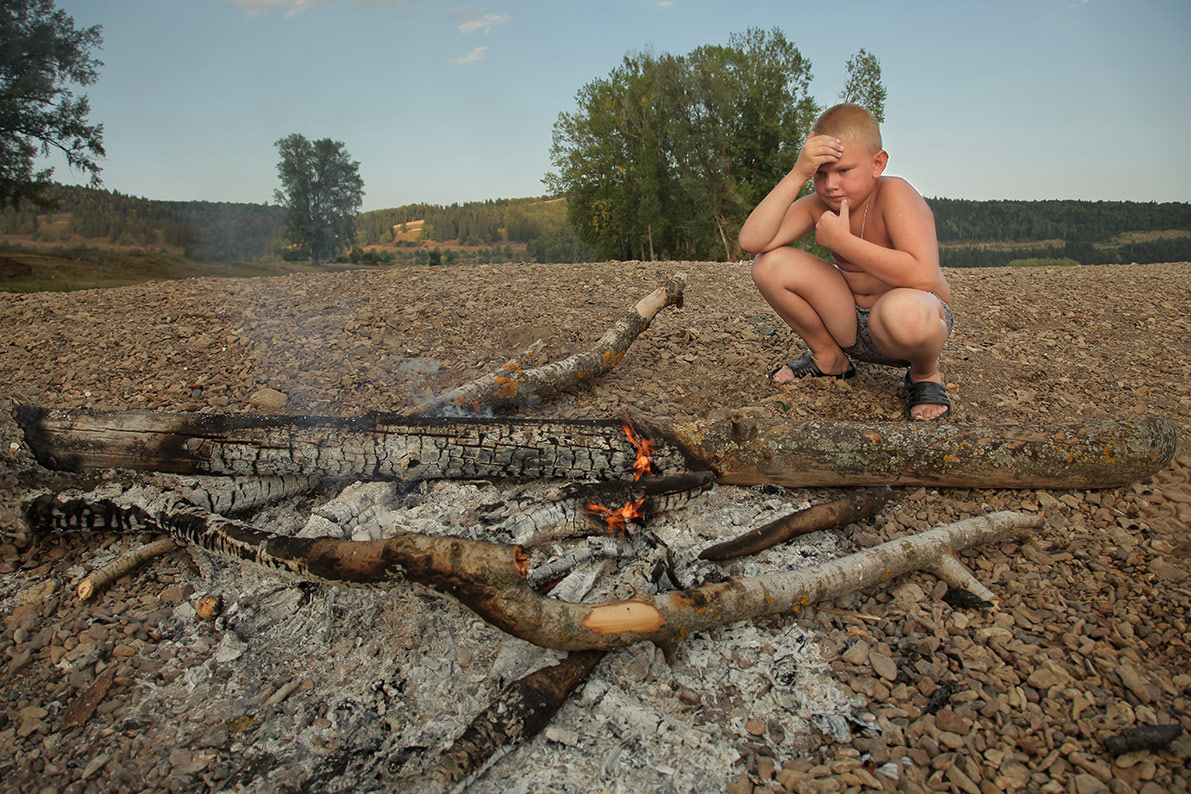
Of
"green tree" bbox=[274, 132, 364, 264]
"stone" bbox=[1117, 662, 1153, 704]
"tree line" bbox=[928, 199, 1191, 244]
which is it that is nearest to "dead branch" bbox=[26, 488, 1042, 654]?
"stone" bbox=[1117, 662, 1153, 704]

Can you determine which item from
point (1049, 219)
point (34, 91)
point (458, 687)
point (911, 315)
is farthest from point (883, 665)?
point (1049, 219)

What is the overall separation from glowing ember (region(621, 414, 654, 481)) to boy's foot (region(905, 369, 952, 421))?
5.27ft

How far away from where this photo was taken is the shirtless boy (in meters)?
2.80

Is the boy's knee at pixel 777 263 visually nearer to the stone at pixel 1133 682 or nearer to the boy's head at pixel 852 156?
the boy's head at pixel 852 156

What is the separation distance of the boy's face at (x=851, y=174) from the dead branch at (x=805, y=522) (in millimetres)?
1490

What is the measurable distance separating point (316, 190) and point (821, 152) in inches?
520

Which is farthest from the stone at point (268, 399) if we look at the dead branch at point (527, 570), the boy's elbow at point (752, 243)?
the boy's elbow at point (752, 243)

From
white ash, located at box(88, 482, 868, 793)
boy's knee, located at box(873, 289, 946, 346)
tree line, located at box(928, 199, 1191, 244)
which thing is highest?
tree line, located at box(928, 199, 1191, 244)

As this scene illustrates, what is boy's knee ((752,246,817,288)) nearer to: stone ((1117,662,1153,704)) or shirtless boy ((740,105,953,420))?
shirtless boy ((740,105,953,420))

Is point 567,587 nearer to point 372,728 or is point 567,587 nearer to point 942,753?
point 372,728

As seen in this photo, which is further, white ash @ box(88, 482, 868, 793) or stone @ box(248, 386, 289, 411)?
stone @ box(248, 386, 289, 411)

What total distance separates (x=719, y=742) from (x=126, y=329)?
5549 millimetres

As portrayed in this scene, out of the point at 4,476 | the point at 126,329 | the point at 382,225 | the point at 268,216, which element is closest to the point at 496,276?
the point at 126,329

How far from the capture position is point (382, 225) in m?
16.3
